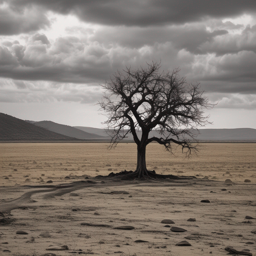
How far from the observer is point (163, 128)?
24.2 m

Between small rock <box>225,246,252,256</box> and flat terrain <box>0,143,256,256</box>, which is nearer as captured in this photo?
small rock <box>225,246,252,256</box>

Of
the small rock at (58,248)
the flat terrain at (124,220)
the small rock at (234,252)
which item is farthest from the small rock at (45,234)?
the small rock at (234,252)

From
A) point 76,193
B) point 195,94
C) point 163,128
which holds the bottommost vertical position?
point 76,193

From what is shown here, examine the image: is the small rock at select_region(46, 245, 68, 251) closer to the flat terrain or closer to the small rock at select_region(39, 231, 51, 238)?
the flat terrain

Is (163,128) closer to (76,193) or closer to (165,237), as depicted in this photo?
(76,193)

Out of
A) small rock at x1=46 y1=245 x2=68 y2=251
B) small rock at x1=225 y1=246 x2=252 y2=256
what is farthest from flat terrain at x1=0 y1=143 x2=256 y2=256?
small rock at x1=225 y1=246 x2=252 y2=256

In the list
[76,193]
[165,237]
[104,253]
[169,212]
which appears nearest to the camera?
[104,253]

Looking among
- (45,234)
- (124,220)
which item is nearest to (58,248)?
(45,234)

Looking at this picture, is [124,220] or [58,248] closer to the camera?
[58,248]

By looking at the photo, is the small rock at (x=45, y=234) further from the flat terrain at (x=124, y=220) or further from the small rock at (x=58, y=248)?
the small rock at (x=58, y=248)

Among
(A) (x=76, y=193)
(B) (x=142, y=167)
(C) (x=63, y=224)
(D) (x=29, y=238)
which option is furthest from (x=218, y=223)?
(B) (x=142, y=167)

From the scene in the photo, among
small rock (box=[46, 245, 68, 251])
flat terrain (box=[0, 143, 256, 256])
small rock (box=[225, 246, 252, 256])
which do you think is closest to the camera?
small rock (box=[225, 246, 252, 256])

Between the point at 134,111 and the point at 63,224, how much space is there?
14501 millimetres

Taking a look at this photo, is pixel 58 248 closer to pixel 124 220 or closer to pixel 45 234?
pixel 45 234
